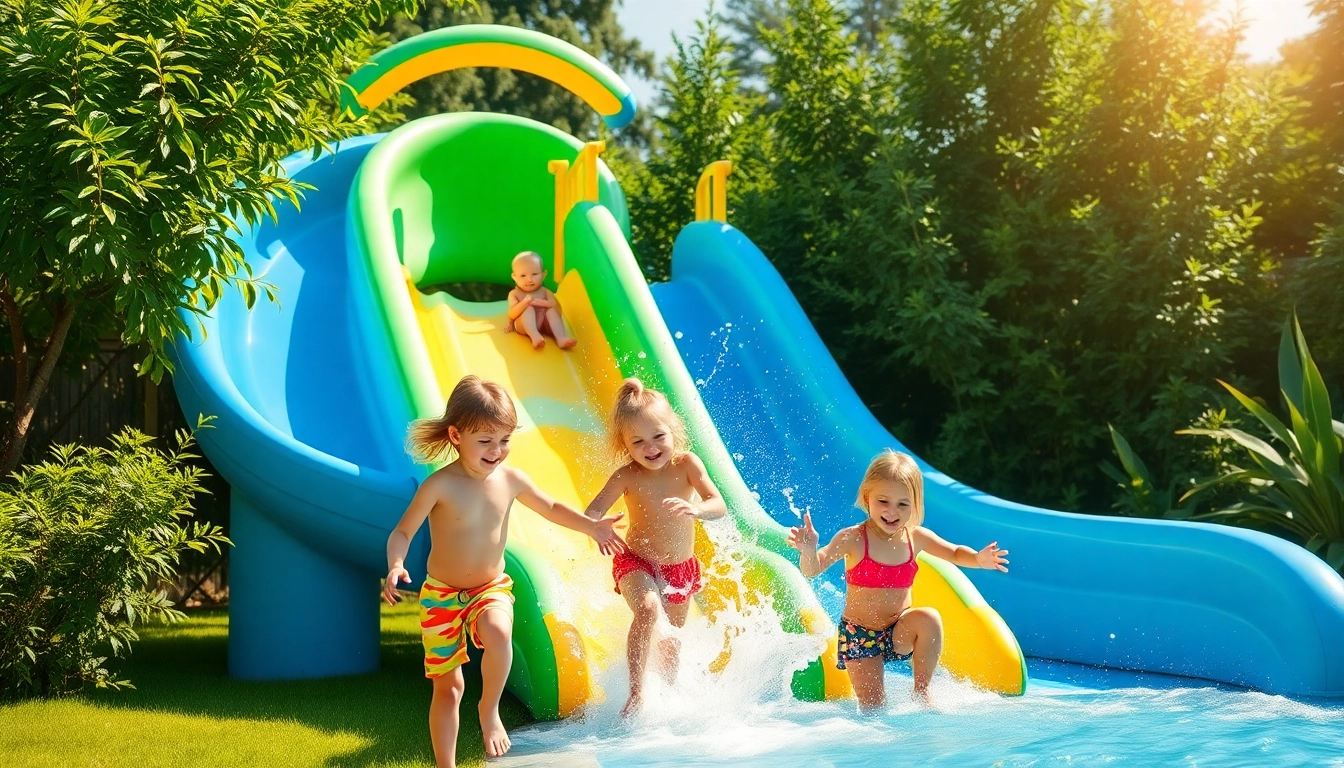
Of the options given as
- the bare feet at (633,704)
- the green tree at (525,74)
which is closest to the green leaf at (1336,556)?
the bare feet at (633,704)

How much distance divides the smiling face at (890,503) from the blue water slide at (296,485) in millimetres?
1740

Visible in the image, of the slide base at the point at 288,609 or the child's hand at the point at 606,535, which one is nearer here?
the child's hand at the point at 606,535

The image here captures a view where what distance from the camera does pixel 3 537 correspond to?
14.7 ft

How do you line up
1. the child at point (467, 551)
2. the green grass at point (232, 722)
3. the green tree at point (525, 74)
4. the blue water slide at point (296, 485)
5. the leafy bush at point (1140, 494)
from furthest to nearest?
1. the green tree at point (525, 74)
2. the leafy bush at point (1140, 494)
3. the blue water slide at point (296, 485)
4. the green grass at point (232, 722)
5. the child at point (467, 551)

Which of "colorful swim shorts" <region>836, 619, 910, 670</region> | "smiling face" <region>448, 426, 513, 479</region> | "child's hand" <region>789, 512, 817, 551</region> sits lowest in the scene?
"colorful swim shorts" <region>836, 619, 910, 670</region>

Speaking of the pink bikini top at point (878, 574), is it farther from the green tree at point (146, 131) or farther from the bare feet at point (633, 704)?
the green tree at point (146, 131)

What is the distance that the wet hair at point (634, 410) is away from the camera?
445 centimetres

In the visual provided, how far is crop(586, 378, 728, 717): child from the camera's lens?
4438mm

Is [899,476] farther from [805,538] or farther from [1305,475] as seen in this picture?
[1305,475]

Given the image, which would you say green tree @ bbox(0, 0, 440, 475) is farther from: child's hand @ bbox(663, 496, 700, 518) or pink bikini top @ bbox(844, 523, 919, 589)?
pink bikini top @ bbox(844, 523, 919, 589)

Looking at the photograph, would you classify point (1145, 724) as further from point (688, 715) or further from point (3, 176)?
point (3, 176)

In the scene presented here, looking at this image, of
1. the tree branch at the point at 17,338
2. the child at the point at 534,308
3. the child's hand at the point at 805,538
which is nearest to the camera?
the child's hand at the point at 805,538

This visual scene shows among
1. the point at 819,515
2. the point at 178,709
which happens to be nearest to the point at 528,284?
the point at 819,515

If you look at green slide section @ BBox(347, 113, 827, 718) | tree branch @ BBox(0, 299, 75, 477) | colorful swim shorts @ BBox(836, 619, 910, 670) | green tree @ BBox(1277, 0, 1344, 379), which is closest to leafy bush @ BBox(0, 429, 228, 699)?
tree branch @ BBox(0, 299, 75, 477)
